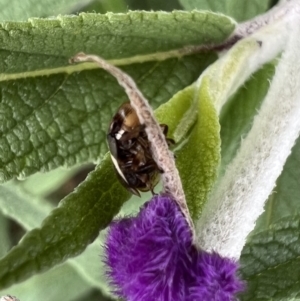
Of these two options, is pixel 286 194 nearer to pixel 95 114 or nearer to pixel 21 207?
pixel 95 114

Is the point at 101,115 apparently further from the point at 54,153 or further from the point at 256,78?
the point at 256,78

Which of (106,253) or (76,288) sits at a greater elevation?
(106,253)

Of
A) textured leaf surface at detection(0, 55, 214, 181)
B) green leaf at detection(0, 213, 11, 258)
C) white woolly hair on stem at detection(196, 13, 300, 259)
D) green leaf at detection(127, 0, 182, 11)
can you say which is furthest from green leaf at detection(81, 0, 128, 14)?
green leaf at detection(0, 213, 11, 258)

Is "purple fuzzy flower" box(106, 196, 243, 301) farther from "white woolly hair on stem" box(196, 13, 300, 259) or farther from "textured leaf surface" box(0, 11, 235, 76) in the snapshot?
"textured leaf surface" box(0, 11, 235, 76)

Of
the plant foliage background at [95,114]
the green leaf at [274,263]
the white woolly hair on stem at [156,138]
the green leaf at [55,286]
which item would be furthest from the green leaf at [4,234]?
the white woolly hair on stem at [156,138]

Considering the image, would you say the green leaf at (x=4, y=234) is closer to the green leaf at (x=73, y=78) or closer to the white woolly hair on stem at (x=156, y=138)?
the green leaf at (x=73, y=78)

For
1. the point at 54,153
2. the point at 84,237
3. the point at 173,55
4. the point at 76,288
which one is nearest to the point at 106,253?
the point at 84,237

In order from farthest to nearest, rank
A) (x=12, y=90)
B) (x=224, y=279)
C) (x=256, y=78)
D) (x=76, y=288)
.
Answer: (x=76, y=288) → (x=256, y=78) → (x=12, y=90) → (x=224, y=279)
